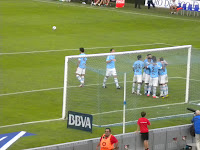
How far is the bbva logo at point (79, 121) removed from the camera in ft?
63.5

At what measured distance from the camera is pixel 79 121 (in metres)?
19.6

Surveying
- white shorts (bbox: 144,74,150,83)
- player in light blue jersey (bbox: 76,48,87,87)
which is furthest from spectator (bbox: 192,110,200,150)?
player in light blue jersey (bbox: 76,48,87,87)

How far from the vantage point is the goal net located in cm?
2083

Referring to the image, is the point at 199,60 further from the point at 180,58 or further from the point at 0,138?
the point at 0,138

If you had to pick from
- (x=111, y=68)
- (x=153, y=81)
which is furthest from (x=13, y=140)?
(x=153, y=81)

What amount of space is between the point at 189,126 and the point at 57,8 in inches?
1212

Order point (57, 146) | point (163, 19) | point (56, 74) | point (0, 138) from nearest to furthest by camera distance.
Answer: point (57, 146), point (0, 138), point (56, 74), point (163, 19)


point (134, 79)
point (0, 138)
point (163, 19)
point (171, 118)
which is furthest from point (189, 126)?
point (163, 19)

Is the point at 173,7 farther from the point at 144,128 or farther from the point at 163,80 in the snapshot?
the point at 144,128

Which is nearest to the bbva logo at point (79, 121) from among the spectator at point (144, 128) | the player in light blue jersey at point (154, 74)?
the spectator at point (144, 128)

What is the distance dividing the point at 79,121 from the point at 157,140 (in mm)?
2862

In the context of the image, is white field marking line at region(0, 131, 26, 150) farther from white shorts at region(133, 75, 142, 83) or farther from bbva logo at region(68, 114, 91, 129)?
white shorts at region(133, 75, 142, 83)

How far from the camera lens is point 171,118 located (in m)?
21.3

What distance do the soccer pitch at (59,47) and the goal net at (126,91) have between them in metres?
0.06
